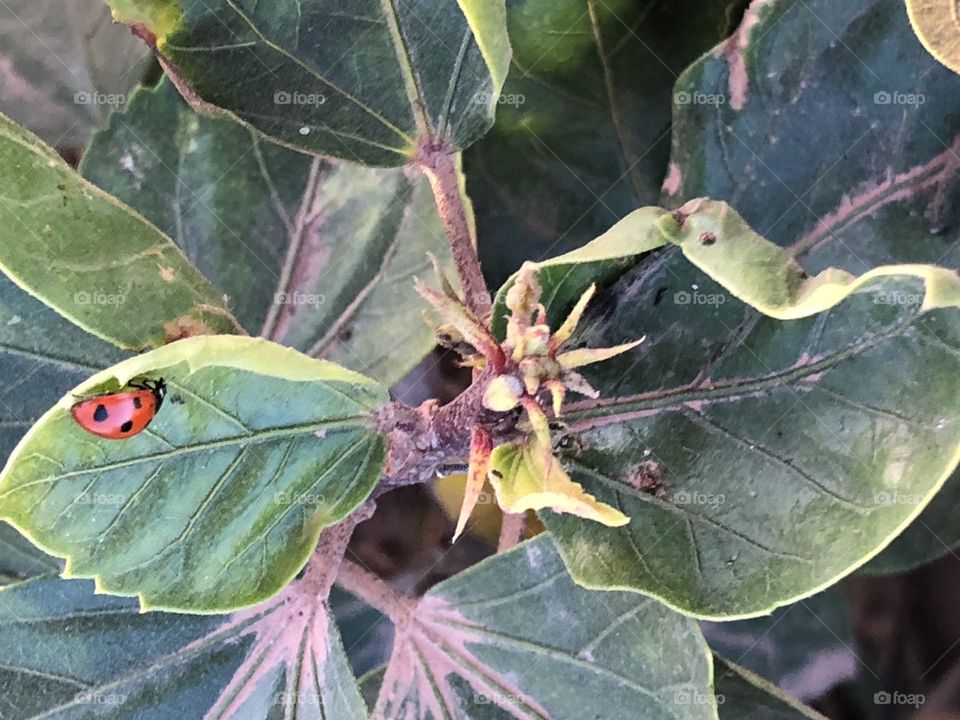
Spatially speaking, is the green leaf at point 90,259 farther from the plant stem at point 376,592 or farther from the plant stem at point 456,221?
the plant stem at point 376,592

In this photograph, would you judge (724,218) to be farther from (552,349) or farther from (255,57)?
(255,57)

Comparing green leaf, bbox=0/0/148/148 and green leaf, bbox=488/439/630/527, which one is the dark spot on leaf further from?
green leaf, bbox=0/0/148/148

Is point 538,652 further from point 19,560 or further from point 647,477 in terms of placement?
point 19,560

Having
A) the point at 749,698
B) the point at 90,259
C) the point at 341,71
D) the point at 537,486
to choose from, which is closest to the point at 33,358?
the point at 90,259

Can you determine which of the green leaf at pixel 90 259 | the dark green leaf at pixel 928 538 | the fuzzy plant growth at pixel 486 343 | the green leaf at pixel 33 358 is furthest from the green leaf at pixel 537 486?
the dark green leaf at pixel 928 538

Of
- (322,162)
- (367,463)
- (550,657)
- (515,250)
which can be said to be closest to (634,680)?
(550,657)

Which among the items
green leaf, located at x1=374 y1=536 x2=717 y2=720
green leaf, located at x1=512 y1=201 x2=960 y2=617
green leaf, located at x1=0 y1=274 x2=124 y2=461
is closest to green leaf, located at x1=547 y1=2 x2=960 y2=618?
green leaf, located at x1=512 y1=201 x2=960 y2=617
